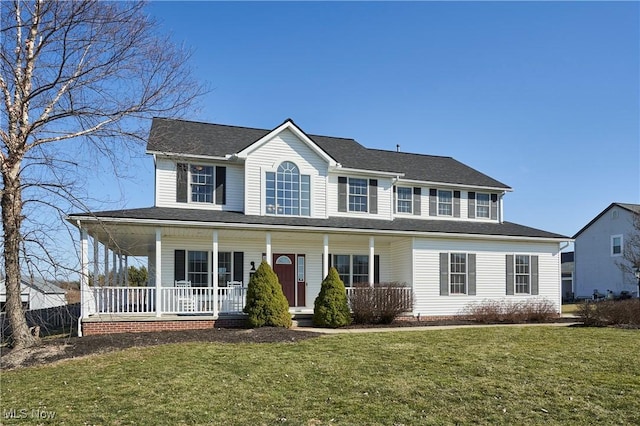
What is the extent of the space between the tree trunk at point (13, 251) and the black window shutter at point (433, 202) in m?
14.9

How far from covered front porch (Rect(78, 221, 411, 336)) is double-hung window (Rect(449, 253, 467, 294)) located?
5.92 feet

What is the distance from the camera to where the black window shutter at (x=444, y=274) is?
61.6 feet

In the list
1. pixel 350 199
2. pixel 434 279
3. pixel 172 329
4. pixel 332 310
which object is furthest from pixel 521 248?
pixel 172 329

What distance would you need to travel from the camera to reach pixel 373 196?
1964 centimetres

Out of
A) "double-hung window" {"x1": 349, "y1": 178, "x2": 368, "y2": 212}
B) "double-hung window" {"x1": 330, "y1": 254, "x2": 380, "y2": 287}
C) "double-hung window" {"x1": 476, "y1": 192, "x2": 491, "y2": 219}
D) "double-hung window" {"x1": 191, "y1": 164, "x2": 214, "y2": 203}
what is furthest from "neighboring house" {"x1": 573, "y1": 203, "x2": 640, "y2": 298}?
"double-hung window" {"x1": 191, "y1": 164, "x2": 214, "y2": 203}

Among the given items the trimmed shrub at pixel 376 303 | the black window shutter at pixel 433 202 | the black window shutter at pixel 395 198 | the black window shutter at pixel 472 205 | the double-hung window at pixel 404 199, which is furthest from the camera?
the black window shutter at pixel 472 205

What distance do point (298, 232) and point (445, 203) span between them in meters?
7.53

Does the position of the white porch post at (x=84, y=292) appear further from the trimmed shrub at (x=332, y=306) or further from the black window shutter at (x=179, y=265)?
the trimmed shrub at (x=332, y=306)

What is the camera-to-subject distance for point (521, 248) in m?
20.0

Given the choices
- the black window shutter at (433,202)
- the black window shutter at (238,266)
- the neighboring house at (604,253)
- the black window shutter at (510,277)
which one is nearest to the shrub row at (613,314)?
the black window shutter at (510,277)

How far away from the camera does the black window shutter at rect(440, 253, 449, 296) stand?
61.6 feet

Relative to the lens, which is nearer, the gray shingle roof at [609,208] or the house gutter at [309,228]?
the house gutter at [309,228]

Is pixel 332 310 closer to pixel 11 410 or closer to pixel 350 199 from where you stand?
pixel 350 199

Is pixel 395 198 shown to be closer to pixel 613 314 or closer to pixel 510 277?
pixel 510 277
